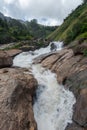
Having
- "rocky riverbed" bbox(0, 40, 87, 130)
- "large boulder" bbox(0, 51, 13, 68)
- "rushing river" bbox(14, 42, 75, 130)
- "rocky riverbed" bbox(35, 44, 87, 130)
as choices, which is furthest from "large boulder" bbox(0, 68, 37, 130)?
"large boulder" bbox(0, 51, 13, 68)

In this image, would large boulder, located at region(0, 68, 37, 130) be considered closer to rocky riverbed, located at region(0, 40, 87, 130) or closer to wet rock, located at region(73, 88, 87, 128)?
rocky riverbed, located at region(0, 40, 87, 130)

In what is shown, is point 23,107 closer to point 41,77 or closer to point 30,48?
point 41,77

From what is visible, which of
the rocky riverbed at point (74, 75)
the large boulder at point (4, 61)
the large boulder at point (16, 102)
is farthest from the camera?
the large boulder at point (4, 61)

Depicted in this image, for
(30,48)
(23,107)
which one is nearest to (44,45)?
(30,48)

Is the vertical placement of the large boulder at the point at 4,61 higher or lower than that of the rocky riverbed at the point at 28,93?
higher

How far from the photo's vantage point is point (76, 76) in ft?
90.9

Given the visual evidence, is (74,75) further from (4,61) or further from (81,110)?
(4,61)

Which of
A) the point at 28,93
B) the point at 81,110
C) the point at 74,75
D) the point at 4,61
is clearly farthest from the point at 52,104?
the point at 4,61

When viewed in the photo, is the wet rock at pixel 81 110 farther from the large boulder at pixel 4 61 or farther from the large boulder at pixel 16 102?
the large boulder at pixel 4 61

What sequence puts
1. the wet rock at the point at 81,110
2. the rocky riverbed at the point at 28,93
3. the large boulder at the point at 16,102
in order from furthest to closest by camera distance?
the wet rock at the point at 81,110, the rocky riverbed at the point at 28,93, the large boulder at the point at 16,102

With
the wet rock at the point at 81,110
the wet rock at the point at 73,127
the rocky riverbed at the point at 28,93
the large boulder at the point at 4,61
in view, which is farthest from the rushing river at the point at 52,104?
the large boulder at the point at 4,61

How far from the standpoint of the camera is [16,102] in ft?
76.4

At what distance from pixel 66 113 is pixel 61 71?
821 centimetres

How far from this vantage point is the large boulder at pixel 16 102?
21.3 m
